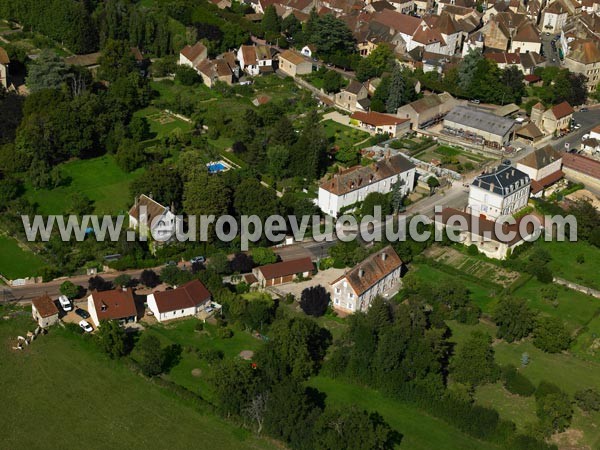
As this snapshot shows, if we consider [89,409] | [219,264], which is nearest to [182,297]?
[219,264]

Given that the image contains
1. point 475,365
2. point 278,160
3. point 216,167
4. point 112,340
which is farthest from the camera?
point 216,167

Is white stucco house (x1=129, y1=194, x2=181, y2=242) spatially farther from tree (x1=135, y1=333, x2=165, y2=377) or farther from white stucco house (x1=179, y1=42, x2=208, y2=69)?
white stucco house (x1=179, y1=42, x2=208, y2=69)

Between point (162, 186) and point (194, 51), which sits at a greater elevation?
point (162, 186)

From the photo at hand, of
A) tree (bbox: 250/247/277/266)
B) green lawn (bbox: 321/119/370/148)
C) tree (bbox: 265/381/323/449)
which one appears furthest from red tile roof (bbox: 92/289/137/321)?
green lawn (bbox: 321/119/370/148)

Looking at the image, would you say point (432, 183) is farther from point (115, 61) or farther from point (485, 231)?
point (115, 61)

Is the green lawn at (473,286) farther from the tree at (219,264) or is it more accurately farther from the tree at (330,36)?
the tree at (330,36)

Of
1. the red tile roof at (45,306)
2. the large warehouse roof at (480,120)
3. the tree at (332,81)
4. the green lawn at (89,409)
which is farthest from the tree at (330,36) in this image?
the green lawn at (89,409)

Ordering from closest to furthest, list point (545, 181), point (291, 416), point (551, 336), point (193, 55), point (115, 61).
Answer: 1. point (291, 416)
2. point (551, 336)
3. point (545, 181)
4. point (115, 61)
5. point (193, 55)
